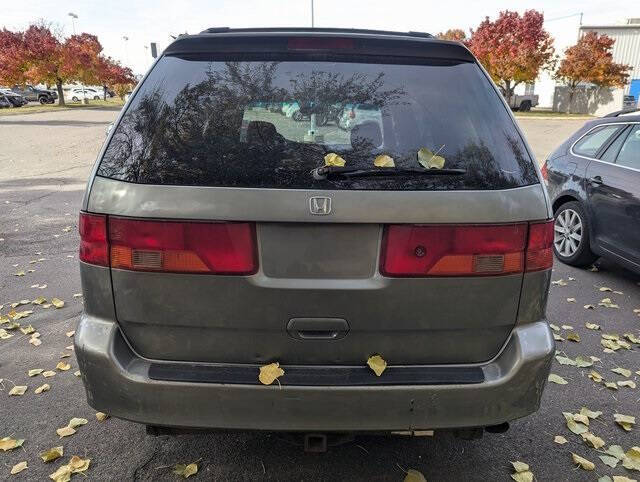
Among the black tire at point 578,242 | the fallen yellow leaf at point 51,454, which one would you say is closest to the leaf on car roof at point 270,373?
the fallen yellow leaf at point 51,454

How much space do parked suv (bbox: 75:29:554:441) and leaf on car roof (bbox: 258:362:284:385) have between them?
1cm

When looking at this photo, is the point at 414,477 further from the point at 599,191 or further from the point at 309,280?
the point at 599,191

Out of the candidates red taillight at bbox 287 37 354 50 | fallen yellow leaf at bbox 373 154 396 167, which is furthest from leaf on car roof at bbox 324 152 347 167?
red taillight at bbox 287 37 354 50

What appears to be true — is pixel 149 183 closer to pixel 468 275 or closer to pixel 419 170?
pixel 419 170

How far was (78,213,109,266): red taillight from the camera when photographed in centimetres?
189

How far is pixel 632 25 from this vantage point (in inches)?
2007

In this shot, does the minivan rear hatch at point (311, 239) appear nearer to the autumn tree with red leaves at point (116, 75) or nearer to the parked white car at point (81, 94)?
the autumn tree with red leaves at point (116, 75)

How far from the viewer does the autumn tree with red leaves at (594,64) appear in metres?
39.9

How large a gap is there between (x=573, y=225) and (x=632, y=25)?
188 feet

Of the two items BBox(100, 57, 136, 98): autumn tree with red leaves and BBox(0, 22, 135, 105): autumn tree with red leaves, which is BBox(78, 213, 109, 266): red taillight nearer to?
BBox(0, 22, 135, 105): autumn tree with red leaves

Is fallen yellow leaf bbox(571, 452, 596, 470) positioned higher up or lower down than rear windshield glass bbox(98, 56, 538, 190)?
lower down

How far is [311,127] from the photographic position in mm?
2150

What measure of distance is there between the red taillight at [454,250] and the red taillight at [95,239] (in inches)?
39.7

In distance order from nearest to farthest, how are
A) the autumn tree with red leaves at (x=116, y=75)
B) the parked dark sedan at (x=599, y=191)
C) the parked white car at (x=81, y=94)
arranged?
the parked dark sedan at (x=599, y=191), the autumn tree with red leaves at (x=116, y=75), the parked white car at (x=81, y=94)
